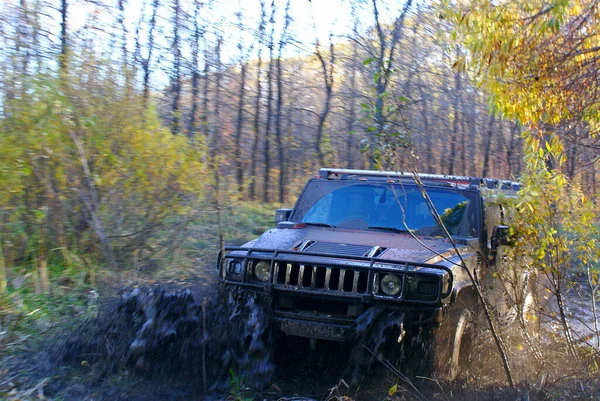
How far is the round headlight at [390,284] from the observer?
4.61 metres

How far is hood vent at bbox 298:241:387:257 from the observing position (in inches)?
195

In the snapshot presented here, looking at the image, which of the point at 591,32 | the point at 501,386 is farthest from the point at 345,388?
the point at 591,32

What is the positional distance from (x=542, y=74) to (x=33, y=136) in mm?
5322

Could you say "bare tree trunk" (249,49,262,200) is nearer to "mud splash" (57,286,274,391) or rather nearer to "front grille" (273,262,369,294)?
"mud splash" (57,286,274,391)

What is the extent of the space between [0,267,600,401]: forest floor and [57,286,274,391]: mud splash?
11 millimetres

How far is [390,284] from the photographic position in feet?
15.2

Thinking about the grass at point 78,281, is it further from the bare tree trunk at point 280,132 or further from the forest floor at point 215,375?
the bare tree trunk at point 280,132

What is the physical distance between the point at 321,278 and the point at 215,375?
115 centimetres

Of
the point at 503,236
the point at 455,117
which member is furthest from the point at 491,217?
the point at 455,117

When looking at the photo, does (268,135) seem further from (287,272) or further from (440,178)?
(287,272)

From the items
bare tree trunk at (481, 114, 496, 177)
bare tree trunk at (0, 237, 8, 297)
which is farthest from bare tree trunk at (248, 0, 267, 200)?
bare tree trunk at (0, 237, 8, 297)

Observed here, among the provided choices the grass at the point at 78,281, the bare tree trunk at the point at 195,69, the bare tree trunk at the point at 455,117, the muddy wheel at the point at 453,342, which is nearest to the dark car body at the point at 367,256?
the muddy wheel at the point at 453,342

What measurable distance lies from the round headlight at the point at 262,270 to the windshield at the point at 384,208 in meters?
1.23

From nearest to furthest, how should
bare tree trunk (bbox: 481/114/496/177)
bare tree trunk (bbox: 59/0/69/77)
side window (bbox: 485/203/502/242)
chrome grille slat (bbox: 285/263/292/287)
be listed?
chrome grille slat (bbox: 285/263/292/287), side window (bbox: 485/203/502/242), bare tree trunk (bbox: 59/0/69/77), bare tree trunk (bbox: 481/114/496/177)
